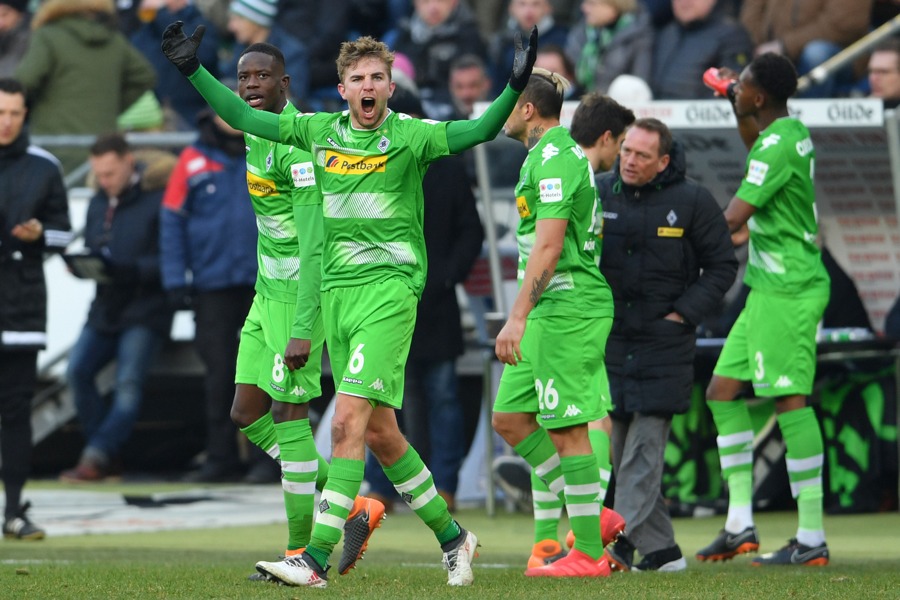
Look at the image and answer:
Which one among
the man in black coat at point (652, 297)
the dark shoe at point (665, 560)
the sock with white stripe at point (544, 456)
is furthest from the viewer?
the man in black coat at point (652, 297)

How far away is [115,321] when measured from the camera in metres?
14.1

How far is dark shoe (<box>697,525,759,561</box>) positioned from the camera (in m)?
8.91

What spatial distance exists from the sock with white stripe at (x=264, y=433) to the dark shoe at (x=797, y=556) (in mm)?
2427

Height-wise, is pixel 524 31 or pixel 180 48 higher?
pixel 524 31

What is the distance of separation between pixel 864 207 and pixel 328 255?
5.67m

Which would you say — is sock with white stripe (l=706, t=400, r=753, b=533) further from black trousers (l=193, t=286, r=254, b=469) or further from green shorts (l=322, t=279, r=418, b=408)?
black trousers (l=193, t=286, r=254, b=469)

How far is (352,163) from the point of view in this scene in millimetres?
7305

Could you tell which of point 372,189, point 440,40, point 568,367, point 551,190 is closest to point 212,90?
point 372,189

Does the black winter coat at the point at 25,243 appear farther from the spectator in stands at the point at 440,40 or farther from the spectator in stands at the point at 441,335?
the spectator in stands at the point at 440,40

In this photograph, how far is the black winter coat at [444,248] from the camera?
11.7 meters

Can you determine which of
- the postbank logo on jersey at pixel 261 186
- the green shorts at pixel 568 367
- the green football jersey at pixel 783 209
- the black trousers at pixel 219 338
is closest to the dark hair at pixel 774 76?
the green football jersey at pixel 783 209

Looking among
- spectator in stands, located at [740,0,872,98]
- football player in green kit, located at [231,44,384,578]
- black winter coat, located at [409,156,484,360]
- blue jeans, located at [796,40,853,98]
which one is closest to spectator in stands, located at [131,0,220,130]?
black winter coat, located at [409,156,484,360]

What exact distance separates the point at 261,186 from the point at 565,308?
4.92 feet

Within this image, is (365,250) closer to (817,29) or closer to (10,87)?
(10,87)
